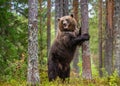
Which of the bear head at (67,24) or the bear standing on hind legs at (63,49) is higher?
the bear head at (67,24)

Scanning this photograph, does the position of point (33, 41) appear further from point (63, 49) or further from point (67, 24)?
point (67, 24)

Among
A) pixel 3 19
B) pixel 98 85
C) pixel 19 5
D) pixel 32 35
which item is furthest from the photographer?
pixel 19 5

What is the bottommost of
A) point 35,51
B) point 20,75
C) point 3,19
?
point 20,75

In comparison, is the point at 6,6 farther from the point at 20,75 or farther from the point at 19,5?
the point at 19,5

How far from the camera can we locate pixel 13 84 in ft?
35.3

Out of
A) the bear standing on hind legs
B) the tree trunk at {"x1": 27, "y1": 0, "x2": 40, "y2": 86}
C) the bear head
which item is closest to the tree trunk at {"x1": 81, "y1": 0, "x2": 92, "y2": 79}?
the bear standing on hind legs

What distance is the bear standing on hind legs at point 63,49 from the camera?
12.7 m

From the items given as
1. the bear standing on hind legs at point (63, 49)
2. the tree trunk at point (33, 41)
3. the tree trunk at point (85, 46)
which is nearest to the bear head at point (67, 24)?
the bear standing on hind legs at point (63, 49)

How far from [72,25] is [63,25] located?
1.21 feet

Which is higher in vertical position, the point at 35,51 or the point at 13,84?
the point at 35,51

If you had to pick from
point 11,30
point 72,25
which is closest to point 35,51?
point 72,25

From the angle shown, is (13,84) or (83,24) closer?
(13,84)

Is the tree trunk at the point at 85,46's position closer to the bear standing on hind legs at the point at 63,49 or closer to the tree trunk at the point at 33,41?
the bear standing on hind legs at the point at 63,49

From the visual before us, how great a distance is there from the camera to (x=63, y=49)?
12.8m
